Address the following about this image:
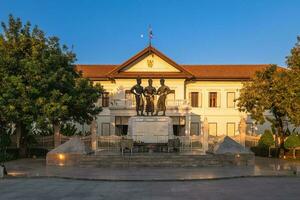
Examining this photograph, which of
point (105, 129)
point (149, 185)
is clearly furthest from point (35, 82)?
point (105, 129)

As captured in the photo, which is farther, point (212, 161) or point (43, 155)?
point (43, 155)

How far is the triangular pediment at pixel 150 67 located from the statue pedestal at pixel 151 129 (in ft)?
71.3

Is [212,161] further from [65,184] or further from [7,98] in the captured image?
[7,98]

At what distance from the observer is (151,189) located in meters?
13.7

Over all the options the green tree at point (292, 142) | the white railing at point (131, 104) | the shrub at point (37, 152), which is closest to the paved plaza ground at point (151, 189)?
→ the green tree at point (292, 142)

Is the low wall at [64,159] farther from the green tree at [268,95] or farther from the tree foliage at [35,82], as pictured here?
the green tree at [268,95]

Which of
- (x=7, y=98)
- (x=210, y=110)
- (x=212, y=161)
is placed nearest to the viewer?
(x=212, y=161)

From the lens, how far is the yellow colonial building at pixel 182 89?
158 feet

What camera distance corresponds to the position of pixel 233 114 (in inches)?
2023

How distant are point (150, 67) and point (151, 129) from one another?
2243 centimetres

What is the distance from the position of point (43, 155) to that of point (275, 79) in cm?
1607

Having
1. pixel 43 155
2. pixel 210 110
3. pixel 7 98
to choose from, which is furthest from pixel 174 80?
pixel 7 98

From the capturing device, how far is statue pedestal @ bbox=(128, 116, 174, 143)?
87.2 ft

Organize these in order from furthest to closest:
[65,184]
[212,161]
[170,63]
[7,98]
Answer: [170,63] < [7,98] < [212,161] < [65,184]
